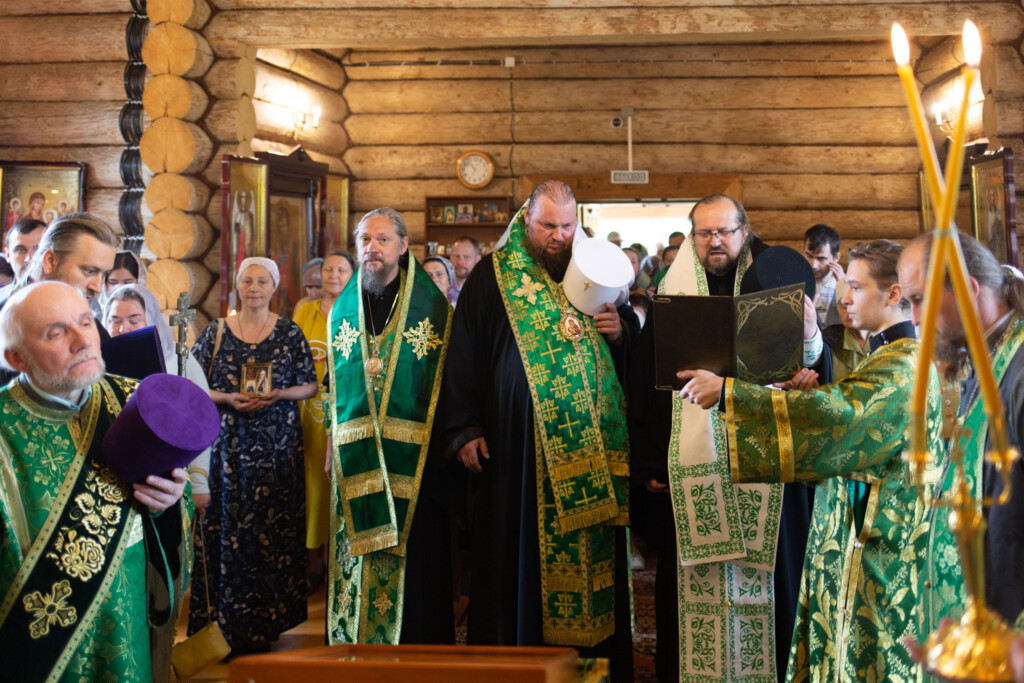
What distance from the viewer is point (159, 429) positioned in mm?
2025

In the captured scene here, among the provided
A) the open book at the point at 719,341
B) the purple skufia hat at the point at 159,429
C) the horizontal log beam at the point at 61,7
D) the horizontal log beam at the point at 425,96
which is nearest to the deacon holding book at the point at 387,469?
the open book at the point at 719,341

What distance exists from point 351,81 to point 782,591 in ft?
27.6

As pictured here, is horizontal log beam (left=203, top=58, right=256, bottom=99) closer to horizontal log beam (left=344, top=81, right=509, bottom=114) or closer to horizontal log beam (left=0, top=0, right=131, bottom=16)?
horizontal log beam (left=0, top=0, right=131, bottom=16)

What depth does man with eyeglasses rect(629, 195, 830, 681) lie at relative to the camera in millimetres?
3127

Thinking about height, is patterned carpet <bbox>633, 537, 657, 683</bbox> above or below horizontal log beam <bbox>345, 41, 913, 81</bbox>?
below

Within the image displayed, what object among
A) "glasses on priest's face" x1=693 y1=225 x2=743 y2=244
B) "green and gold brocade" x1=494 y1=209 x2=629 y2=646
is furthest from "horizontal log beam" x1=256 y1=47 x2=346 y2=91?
"glasses on priest's face" x1=693 y1=225 x2=743 y2=244

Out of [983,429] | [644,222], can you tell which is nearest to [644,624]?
[983,429]

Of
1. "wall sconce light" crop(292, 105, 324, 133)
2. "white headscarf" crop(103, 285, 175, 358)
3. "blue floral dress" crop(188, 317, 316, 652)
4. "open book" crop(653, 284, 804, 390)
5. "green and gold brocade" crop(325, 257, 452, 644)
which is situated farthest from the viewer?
"wall sconce light" crop(292, 105, 324, 133)

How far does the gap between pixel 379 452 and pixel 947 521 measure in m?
2.27

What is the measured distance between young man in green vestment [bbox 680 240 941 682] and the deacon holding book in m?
1.51

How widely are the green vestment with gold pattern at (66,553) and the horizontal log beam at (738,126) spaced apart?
27.1 ft

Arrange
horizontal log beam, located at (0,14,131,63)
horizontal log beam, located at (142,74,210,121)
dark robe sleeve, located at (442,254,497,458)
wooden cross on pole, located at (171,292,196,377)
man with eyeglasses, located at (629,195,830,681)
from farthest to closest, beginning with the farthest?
1. horizontal log beam, located at (0,14,131,63)
2. horizontal log beam, located at (142,74,210,121)
3. wooden cross on pole, located at (171,292,196,377)
4. dark robe sleeve, located at (442,254,497,458)
5. man with eyeglasses, located at (629,195,830,681)

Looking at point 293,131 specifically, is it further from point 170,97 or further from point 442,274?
point 442,274

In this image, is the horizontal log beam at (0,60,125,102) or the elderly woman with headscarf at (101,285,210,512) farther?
the horizontal log beam at (0,60,125,102)
